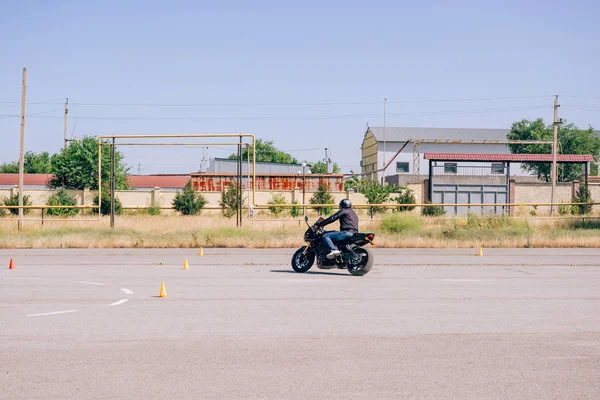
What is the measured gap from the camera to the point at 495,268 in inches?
793

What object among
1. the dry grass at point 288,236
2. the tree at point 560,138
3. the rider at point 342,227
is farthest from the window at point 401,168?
the rider at point 342,227

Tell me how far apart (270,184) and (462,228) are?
40.0 metres

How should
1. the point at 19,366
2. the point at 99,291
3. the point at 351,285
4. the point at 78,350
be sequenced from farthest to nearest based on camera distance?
the point at 351,285, the point at 99,291, the point at 78,350, the point at 19,366

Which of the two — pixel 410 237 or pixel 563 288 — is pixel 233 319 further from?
pixel 410 237

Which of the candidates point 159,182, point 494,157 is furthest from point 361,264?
point 159,182

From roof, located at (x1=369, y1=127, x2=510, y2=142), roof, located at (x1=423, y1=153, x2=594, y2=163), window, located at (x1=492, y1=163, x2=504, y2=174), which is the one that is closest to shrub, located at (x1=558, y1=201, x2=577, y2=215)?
roof, located at (x1=423, y1=153, x2=594, y2=163)

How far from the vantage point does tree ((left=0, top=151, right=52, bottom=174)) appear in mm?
139500

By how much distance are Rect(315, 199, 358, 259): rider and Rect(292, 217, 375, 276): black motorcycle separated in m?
0.10

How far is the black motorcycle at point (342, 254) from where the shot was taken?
693 inches

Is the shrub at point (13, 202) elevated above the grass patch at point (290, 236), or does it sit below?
above

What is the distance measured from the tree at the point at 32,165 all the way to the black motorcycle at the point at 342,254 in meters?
127

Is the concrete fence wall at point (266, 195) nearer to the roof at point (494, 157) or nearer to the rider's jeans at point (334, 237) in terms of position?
the roof at point (494, 157)

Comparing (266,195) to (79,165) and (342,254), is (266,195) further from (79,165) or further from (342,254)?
(342,254)

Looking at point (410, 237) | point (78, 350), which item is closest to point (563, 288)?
point (78, 350)
